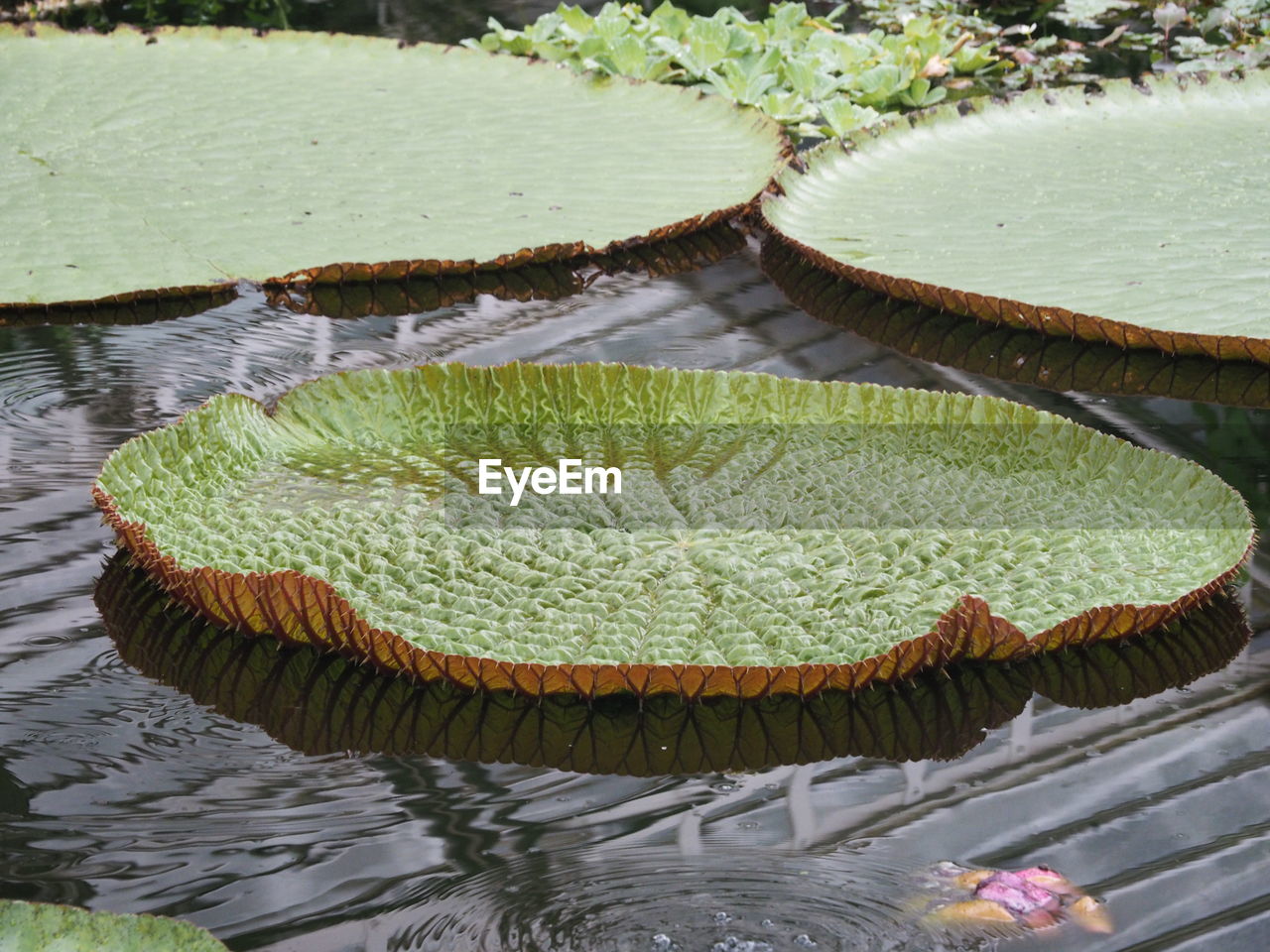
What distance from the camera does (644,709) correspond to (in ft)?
4.15

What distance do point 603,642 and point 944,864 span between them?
0.36 meters

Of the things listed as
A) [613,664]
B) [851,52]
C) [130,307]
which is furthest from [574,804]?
[851,52]

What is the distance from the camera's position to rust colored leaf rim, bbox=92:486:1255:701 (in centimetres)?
124

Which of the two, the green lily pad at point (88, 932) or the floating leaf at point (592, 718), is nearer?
the green lily pad at point (88, 932)

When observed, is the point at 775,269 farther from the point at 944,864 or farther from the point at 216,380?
the point at 944,864

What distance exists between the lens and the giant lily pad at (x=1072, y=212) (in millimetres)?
1984

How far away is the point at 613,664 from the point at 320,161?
1.68 meters

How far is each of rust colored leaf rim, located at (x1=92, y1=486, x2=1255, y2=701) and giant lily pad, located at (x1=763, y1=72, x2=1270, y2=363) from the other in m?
0.72

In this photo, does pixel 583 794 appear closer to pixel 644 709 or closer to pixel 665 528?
pixel 644 709

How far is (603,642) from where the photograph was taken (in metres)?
1.28

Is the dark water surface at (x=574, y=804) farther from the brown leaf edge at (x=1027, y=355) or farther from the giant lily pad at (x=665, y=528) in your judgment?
the brown leaf edge at (x=1027, y=355)

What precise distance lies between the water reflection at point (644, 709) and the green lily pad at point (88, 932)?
0.97ft

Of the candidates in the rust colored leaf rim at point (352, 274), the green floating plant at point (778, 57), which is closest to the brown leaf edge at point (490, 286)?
the rust colored leaf rim at point (352, 274)

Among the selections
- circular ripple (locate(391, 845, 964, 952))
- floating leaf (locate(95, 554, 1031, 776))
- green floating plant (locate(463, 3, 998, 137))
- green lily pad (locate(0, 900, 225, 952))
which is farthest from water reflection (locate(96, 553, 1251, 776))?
green floating plant (locate(463, 3, 998, 137))
